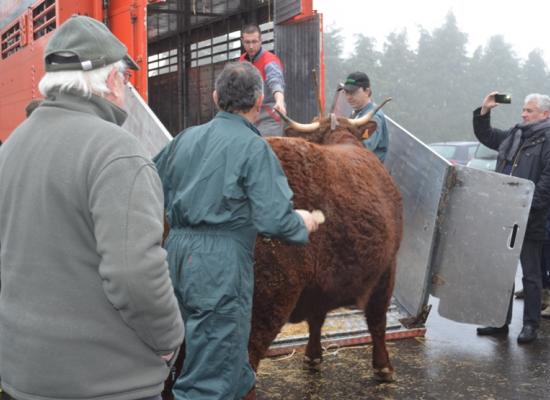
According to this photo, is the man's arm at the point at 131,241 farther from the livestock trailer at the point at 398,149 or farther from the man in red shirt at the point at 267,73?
the man in red shirt at the point at 267,73

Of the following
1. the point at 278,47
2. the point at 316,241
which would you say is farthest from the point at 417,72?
the point at 316,241

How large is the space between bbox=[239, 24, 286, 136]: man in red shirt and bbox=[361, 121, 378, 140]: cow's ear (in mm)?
972

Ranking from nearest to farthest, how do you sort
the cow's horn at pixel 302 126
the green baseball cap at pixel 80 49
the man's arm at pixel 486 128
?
the green baseball cap at pixel 80 49, the cow's horn at pixel 302 126, the man's arm at pixel 486 128

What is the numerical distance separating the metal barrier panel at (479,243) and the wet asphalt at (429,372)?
34cm

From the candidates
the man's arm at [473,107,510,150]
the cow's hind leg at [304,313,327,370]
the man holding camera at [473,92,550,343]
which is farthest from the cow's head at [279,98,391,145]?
the man's arm at [473,107,510,150]

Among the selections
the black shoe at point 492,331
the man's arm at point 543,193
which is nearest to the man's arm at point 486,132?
the man's arm at point 543,193

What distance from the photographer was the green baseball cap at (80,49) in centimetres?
194

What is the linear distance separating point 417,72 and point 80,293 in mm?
65355

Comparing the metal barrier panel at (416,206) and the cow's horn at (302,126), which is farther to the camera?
the metal barrier panel at (416,206)

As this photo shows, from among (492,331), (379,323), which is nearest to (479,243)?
(492,331)

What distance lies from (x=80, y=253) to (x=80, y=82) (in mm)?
505

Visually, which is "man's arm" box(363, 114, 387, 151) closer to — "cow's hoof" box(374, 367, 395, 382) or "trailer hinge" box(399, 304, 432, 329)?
"trailer hinge" box(399, 304, 432, 329)

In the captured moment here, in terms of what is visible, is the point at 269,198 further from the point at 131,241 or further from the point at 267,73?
the point at 267,73

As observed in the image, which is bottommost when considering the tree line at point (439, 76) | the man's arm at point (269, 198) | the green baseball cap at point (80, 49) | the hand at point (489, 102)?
the tree line at point (439, 76)
